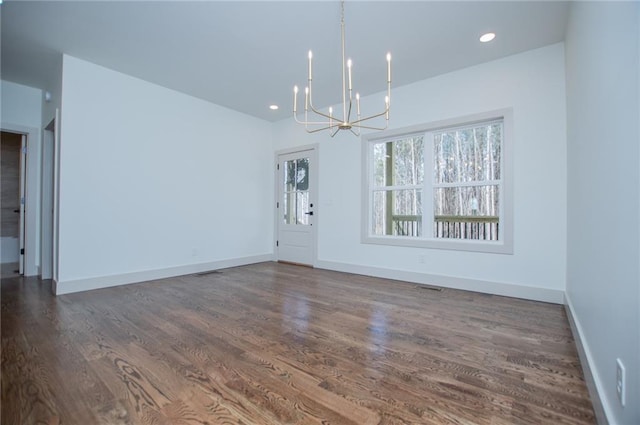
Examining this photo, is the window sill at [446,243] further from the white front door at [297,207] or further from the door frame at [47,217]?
the door frame at [47,217]

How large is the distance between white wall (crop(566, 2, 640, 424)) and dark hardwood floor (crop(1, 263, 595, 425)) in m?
0.34

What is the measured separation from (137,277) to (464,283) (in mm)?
4214

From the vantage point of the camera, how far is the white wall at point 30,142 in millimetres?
3949

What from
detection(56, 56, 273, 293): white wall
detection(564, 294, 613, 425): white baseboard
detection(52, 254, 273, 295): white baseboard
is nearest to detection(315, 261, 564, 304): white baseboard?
detection(564, 294, 613, 425): white baseboard

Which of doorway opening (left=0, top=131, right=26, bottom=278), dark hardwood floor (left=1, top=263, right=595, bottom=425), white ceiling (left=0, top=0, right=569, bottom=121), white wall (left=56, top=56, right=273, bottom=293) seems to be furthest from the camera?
doorway opening (left=0, top=131, right=26, bottom=278)

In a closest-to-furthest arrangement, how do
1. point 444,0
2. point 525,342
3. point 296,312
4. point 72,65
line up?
point 525,342, point 444,0, point 296,312, point 72,65

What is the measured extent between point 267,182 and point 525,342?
4.59 m

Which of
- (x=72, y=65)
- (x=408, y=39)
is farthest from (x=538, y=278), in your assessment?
(x=72, y=65)

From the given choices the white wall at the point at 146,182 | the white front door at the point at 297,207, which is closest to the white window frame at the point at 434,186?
the white front door at the point at 297,207

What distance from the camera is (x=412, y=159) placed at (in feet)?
13.4

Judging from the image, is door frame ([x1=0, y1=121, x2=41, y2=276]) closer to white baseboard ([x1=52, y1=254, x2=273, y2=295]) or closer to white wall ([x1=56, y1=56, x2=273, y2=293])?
white baseboard ([x1=52, y1=254, x2=273, y2=295])

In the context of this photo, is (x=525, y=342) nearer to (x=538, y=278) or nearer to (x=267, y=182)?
(x=538, y=278)

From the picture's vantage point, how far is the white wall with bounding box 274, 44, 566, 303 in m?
2.96

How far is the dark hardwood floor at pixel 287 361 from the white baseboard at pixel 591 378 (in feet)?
0.15
